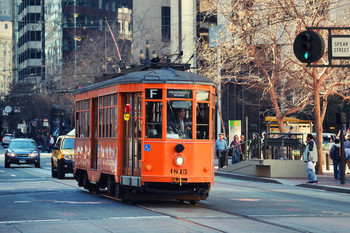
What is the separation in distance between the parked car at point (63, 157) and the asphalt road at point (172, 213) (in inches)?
274

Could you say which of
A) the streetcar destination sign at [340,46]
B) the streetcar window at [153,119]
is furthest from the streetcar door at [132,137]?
the streetcar destination sign at [340,46]

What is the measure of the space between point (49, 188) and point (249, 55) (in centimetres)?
1509

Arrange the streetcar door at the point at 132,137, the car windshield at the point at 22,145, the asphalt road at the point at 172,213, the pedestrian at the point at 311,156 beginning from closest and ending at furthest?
the asphalt road at the point at 172,213 < the streetcar door at the point at 132,137 < the pedestrian at the point at 311,156 < the car windshield at the point at 22,145

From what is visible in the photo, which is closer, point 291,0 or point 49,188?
point 49,188

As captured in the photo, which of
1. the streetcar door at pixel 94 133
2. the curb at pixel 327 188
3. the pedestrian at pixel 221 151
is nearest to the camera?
the streetcar door at pixel 94 133

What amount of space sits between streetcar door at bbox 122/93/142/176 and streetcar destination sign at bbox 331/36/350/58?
6.23 m

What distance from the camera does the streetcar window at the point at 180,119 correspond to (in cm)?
1609

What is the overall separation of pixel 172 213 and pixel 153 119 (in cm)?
237

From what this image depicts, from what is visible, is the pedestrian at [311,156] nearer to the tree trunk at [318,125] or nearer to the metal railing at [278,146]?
the metal railing at [278,146]

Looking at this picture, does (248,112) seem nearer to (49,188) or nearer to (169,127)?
(49,188)

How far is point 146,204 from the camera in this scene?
55.9ft

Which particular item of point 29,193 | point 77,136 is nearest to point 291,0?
point 77,136

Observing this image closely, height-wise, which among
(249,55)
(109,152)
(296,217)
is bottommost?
(296,217)

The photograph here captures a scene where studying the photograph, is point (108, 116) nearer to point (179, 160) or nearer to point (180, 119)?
point (180, 119)
